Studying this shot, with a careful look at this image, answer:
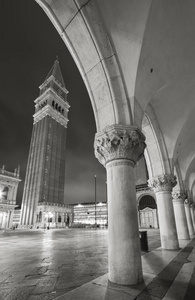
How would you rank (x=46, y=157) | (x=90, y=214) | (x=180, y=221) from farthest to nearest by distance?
(x=90, y=214)
(x=46, y=157)
(x=180, y=221)

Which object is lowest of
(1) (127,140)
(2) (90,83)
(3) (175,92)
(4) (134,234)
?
(4) (134,234)

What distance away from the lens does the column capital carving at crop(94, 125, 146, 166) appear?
365cm

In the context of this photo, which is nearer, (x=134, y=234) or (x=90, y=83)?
(x=134, y=234)

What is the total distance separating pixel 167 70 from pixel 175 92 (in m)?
1.84

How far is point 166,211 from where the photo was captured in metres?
6.64

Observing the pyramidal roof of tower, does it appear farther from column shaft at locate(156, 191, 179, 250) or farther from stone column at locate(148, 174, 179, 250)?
column shaft at locate(156, 191, 179, 250)

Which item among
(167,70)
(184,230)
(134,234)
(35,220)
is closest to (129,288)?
(134,234)

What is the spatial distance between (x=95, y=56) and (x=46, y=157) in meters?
47.8

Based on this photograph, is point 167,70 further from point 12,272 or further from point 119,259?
point 12,272

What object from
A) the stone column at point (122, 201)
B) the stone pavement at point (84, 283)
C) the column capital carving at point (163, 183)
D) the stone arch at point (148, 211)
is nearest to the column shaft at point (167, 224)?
the column capital carving at point (163, 183)

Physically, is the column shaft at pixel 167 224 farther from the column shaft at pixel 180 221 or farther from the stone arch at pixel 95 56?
the stone arch at pixel 95 56

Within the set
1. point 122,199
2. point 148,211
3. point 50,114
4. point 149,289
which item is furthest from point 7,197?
point 149,289

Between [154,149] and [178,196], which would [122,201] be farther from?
[178,196]

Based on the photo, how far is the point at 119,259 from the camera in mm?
3041
